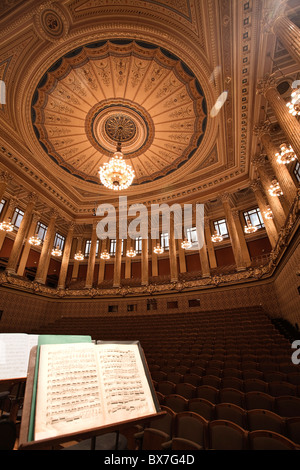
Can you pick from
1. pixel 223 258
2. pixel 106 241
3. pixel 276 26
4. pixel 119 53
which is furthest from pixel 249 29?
pixel 106 241

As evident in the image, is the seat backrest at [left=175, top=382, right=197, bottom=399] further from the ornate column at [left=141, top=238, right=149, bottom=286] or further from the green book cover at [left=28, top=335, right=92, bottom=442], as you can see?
the ornate column at [left=141, top=238, right=149, bottom=286]

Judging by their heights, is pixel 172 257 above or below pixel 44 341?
above

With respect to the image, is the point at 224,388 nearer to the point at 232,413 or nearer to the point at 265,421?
the point at 232,413

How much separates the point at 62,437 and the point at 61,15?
10.0 meters

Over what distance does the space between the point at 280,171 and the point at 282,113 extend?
5.76 feet

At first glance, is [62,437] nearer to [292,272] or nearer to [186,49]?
[292,272]

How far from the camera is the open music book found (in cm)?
98

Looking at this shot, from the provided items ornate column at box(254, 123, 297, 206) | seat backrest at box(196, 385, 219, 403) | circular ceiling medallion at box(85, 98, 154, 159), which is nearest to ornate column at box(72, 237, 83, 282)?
circular ceiling medallion at box(85, 98, 154, 159)

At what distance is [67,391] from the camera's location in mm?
1073

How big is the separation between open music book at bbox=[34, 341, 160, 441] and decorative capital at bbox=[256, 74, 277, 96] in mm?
8932

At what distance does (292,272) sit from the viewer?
638cm

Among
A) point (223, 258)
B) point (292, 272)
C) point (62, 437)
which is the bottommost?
point (62, 437)

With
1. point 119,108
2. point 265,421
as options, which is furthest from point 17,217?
point 265,421

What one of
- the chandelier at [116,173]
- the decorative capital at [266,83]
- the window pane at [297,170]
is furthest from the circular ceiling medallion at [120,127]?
the window pane at [297,170]
